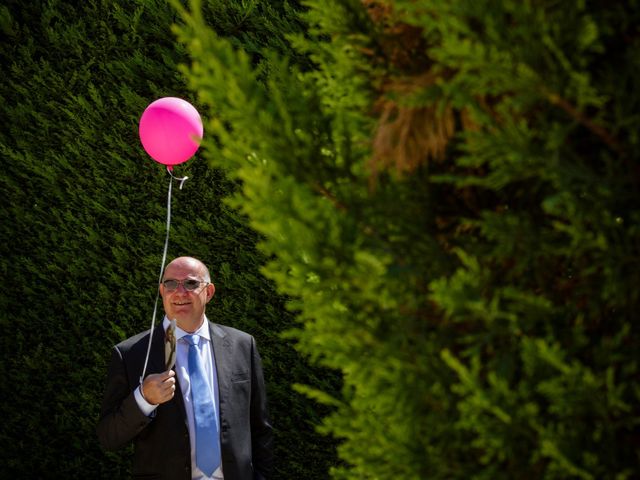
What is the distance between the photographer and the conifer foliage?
1642 mm

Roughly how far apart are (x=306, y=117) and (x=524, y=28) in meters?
0.62

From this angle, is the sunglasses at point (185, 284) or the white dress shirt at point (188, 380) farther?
the sunglasses at point (185, 284)

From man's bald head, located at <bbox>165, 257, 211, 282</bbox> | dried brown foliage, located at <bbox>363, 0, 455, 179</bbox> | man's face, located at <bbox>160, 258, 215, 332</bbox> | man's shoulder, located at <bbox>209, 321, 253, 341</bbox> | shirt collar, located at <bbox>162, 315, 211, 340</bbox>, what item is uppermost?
dried brown foliage, located at <bbox>363, 0, 455, 179</bbox>

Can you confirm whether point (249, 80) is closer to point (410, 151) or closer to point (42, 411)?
point (410, 151)

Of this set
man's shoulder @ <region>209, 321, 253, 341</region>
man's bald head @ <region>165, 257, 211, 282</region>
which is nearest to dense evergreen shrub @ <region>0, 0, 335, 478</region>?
man's shoulder @ <region>209, 321, 253, 341</region>

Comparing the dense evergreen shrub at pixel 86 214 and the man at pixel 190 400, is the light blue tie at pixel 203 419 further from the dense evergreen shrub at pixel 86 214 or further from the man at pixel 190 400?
the dense evergreen shrub at pixel 86 214

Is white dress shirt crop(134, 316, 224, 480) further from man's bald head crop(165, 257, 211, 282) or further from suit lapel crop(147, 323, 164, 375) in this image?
man's bald head crop(165, 257, 211, 282)

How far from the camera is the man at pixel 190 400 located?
369 centimetres

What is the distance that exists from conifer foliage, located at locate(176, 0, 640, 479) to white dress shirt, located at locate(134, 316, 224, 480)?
1.73 meters

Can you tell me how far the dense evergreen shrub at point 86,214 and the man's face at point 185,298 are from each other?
143 cm

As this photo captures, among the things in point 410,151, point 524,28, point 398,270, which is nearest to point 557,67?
point 524,28

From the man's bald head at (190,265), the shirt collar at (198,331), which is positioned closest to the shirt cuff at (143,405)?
the shirt collar at (198,331)

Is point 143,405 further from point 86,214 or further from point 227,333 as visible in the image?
point 86,214

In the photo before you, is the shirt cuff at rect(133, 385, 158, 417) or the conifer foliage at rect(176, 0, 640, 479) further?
the shirt cuff at rect(133, 385, 158, 417)
